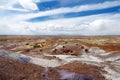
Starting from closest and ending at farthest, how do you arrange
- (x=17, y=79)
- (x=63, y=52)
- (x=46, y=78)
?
(x=17, y=79) → (x=46, y=78) → (x=63, y=52)

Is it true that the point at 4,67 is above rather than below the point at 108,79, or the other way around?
above

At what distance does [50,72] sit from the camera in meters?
34.5

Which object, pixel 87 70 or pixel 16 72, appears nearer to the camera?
pixel 16 72

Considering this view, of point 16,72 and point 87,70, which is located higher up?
point 16,72

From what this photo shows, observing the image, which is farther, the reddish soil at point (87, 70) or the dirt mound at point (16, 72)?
the reddish soil at point (87, 70)

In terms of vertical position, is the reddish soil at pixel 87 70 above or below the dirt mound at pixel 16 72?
below

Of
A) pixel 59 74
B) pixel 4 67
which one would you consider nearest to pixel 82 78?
pixel 59 74

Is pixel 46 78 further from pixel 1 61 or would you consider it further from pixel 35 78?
pixel 1 61

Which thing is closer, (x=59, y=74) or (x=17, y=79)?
(x=17, y=79)

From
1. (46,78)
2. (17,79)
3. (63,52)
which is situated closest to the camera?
(17,79)

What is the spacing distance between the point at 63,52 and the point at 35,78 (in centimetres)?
4481

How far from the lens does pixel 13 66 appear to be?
33.8 meters

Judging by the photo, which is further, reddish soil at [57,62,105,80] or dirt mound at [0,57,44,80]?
reddish soil at [57,62,105,80]

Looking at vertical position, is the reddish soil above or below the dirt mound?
below
